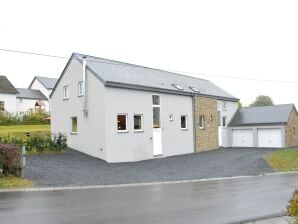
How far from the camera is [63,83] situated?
88.0 feet

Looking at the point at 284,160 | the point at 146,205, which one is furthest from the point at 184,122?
the point at 146,205

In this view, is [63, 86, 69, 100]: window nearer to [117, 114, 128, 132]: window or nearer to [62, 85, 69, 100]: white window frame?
[62, 85, 69, 100]: white window frame

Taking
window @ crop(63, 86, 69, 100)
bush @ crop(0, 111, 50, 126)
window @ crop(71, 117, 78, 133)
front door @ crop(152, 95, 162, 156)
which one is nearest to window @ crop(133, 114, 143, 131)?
front door @ crop(152, 95, 162, 156)

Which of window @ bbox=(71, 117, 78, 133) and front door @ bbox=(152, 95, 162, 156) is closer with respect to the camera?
window @ bbox=(71, 117, 78, 133)

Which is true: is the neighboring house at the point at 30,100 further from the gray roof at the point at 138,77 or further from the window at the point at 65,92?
the window at the point at 65,92

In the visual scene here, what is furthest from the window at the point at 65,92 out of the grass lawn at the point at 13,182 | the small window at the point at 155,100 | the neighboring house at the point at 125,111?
the grass lawn at the point at 13,182

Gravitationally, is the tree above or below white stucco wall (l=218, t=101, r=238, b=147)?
above

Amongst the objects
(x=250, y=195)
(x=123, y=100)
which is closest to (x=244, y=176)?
(x=250, y=195)

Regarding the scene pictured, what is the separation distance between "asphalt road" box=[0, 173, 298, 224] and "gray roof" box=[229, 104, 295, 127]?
67.5 ft

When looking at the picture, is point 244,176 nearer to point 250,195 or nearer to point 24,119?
point 250,195

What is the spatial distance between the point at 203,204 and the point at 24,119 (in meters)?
33.8

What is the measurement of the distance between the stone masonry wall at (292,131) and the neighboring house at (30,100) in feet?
124

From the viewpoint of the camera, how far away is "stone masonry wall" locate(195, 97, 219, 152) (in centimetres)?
3081

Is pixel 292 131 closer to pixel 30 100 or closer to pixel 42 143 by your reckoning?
pixel 42 143
